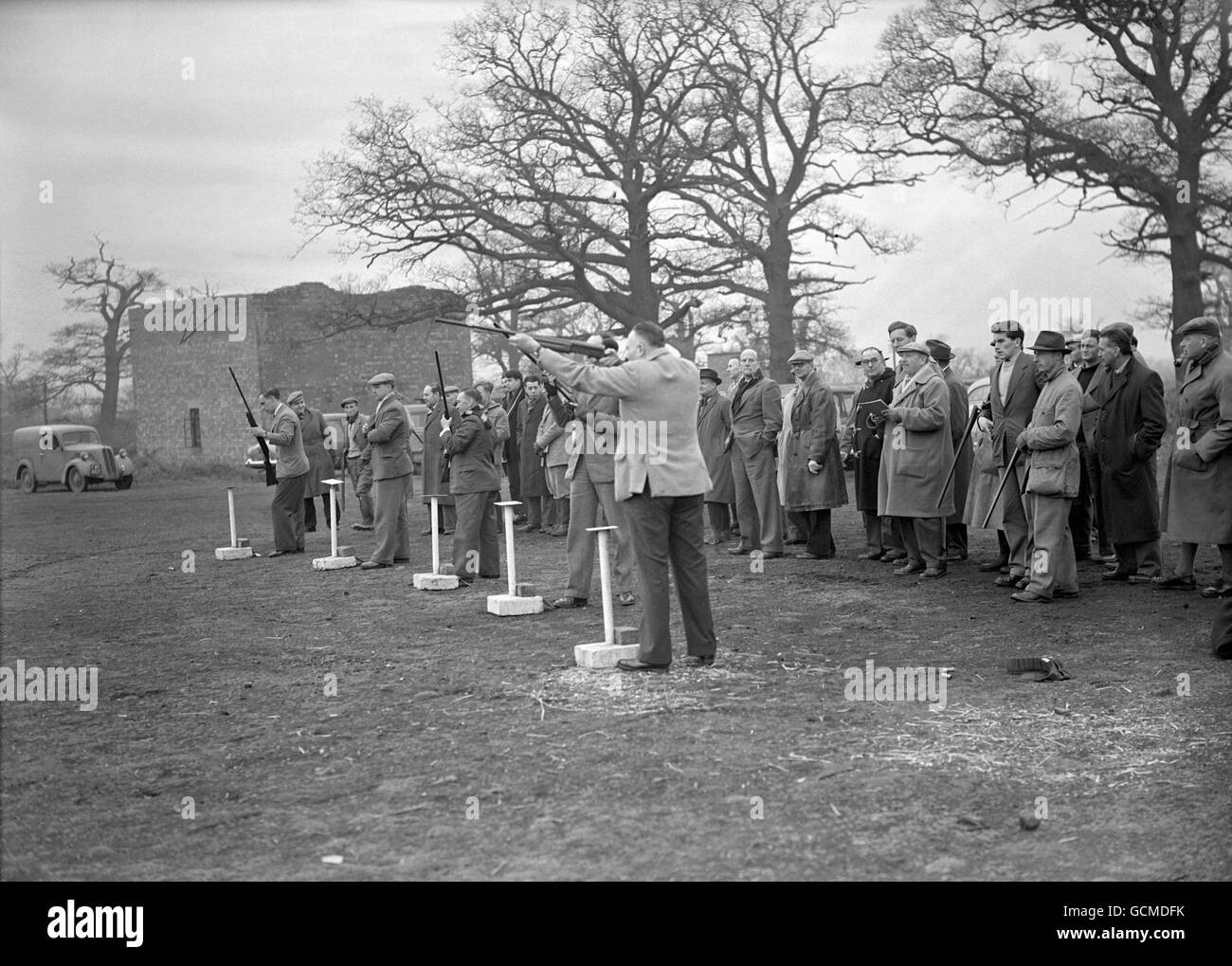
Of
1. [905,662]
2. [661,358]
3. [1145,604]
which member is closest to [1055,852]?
[905,662]

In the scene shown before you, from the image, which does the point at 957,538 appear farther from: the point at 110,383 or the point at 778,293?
the point at 110,383

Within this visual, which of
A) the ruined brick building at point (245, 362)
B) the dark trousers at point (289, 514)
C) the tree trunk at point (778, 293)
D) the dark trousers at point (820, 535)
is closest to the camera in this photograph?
the dark trousers at point (820, 535)

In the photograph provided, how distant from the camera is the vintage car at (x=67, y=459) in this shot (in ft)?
131

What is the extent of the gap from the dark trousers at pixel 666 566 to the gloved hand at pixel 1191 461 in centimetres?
398

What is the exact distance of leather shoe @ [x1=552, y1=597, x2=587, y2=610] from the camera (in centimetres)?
1070

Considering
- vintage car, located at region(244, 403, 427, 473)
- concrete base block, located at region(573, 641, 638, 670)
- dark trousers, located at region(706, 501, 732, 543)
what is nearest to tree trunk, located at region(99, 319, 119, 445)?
vintage car, located at region(244, 403, 427, 473)

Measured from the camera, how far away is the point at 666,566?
7.79 m

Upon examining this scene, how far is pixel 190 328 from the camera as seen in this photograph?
50938mm

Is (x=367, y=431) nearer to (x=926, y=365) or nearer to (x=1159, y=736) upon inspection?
(x=926, y=365)

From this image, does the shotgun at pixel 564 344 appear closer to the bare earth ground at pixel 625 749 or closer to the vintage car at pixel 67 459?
the bare earth ground at pixel 625 749

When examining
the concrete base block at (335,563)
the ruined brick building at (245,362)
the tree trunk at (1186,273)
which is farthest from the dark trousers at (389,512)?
the ruined brick building at (245,362)

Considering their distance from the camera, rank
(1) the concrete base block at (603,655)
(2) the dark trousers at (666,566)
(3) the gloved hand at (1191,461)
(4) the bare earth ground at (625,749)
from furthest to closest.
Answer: (3) the gloved hand at (1191,461)
(1) the concrete base block at (603,655)
(2) the dark trousers at (666,566)
(4) the bare earth ground at (625,749)

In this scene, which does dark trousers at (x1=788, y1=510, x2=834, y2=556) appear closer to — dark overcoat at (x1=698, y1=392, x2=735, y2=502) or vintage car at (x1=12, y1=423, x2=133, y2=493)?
dark overcoat at (x1=698, y1=392, x2=735, y2=502)

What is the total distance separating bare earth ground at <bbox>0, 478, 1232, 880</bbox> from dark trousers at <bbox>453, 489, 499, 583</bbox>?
1738mm
